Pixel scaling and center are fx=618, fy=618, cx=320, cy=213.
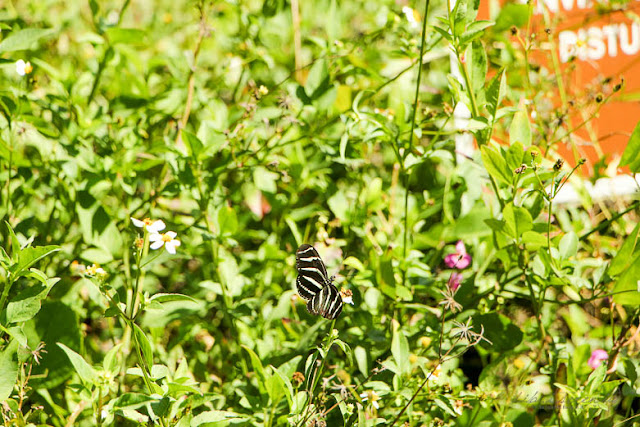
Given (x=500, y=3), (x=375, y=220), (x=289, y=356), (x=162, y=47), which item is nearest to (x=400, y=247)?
(x=375, y=220)

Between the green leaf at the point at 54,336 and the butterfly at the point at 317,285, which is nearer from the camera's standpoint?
the butterfly at the point at 317,285

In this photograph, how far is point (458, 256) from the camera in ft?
4.00

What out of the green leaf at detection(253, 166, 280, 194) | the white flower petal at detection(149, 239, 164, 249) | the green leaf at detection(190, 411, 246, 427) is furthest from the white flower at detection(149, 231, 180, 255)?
the green leaf at detection(253, 166, 280, 194)

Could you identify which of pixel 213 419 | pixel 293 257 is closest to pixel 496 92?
pixel 293 257

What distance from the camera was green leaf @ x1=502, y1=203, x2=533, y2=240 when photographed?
991 mm

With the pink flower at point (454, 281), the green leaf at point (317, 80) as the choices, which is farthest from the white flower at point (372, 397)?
the green leaf at point (317, 80)

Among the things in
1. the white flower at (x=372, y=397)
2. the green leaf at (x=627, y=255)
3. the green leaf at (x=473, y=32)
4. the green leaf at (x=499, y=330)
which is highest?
the green leaf at (x=473, y=32)

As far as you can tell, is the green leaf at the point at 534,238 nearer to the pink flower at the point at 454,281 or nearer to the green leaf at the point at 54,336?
the pink flower at the point at 454,281

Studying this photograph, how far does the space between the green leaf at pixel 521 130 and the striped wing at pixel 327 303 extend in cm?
41

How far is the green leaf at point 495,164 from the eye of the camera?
98 cm

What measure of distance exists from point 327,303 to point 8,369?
497mm

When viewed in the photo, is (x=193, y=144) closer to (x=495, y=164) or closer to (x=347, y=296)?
(x=347, y=296)

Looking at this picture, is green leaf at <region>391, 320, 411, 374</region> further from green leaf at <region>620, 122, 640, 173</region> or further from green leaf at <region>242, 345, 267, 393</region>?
green leaf at <region>620, 122, 640, 173</region>

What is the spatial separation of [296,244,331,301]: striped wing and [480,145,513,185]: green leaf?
314mm
